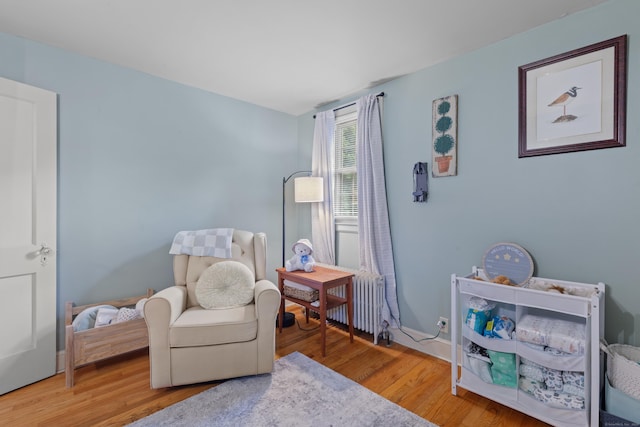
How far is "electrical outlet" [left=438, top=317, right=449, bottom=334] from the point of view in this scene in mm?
2262

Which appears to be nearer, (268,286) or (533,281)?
(533,281)

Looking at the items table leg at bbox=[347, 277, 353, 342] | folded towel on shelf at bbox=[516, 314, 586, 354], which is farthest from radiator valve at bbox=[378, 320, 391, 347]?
folded towel on shelf at bbox=[516, 314, 586, 354]

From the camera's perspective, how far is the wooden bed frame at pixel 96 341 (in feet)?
6.24

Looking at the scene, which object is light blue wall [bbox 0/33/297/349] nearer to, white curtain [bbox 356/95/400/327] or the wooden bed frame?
the wooden bed frame

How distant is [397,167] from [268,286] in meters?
1.47

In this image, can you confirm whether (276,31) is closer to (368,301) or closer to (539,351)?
(368,301)

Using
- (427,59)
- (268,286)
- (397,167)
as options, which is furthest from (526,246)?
(268,286)

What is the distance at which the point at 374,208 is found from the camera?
263 centimetres

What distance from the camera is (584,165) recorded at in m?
1.70

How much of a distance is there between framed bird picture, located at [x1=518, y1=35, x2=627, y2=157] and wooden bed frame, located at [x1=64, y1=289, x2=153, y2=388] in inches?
117

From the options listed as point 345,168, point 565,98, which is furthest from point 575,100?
point 345,168

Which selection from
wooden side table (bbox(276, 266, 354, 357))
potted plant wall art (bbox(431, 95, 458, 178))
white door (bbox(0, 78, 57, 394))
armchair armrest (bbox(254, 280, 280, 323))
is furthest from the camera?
wooden side table (bbox(276, 266, 354, 357))

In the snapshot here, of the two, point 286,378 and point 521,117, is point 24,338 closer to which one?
point 286,378

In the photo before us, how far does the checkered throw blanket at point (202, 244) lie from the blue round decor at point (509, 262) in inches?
77.8
